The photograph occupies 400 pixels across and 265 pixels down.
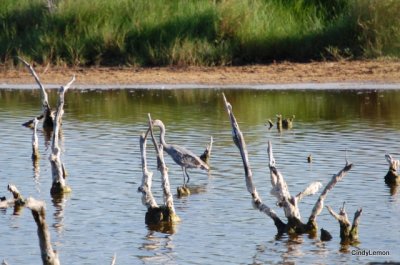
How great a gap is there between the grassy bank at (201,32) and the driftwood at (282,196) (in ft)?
44.1

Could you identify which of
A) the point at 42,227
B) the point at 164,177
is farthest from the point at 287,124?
the point at 42,227

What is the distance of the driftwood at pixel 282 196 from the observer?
991cm

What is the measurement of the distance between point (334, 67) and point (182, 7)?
404 cm

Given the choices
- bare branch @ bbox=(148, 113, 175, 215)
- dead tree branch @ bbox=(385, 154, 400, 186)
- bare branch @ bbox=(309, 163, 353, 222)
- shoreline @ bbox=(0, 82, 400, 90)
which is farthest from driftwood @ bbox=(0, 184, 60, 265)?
shoreline @ bbox=(0, 82, 400, 90)

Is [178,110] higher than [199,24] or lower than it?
lower

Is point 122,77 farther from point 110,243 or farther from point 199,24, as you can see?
point 110,243

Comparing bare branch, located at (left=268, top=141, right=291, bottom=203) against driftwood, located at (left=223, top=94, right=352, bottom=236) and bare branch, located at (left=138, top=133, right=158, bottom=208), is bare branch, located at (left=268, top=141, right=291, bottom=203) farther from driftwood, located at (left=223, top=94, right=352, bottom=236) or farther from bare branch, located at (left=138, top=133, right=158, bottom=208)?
bare branch, located at (left=138, top=133, right=158, bottom=208)

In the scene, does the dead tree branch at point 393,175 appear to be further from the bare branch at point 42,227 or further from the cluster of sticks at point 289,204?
the bare branch at point 42,227

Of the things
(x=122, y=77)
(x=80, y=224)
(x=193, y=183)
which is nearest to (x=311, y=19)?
(x=122, y=77)

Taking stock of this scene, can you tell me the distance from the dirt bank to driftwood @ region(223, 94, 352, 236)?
12.1 meters

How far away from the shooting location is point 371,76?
22.6 meters

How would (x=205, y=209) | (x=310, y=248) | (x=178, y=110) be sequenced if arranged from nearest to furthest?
(x=310, y=248) → (x=205, y=209) → (x=178, y=110)

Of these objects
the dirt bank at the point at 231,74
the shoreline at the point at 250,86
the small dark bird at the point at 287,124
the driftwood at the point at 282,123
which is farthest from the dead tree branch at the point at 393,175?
the dirt bank at the point at 231,74

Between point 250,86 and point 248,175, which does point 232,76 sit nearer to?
point 250,86
